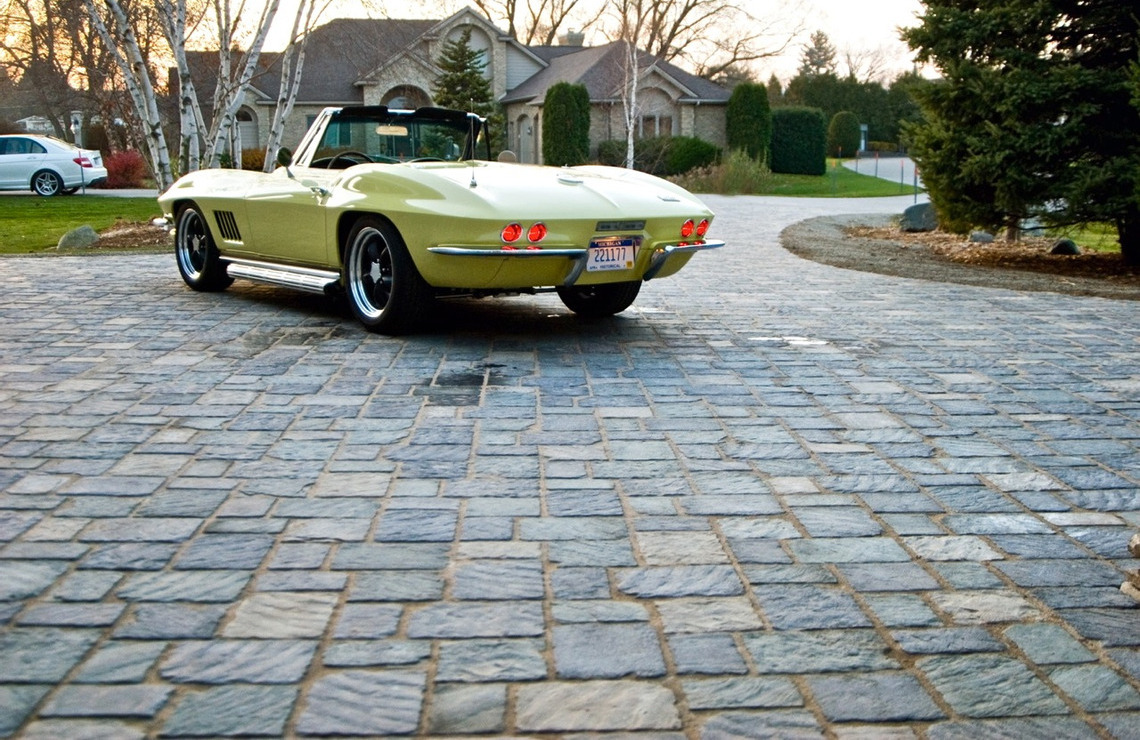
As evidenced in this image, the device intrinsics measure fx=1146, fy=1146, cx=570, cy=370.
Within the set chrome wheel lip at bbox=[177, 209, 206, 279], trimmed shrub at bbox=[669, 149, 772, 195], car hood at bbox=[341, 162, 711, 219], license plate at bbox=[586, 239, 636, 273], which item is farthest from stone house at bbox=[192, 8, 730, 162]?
license plate at bbox=[586, 239, 636, 273]

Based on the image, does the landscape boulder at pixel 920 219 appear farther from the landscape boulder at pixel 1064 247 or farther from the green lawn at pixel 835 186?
the green lawn at pixel 835 186

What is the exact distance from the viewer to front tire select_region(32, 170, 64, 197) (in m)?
28.2

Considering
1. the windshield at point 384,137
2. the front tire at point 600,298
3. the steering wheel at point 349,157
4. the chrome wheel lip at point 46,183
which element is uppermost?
the windshield at point 384,137

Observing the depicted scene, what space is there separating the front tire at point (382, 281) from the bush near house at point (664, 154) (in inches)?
1299

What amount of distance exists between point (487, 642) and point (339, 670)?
0.37 meters

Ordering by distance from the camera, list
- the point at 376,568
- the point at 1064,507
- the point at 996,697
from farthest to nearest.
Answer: the point at 1064,507 < the point at 376,568 < the point at 996,697

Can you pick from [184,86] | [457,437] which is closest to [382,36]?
[184,86]

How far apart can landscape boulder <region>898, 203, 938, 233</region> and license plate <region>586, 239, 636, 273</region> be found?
13.4 metres

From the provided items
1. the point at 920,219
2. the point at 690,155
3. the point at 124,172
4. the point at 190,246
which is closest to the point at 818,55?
the point at 690,155

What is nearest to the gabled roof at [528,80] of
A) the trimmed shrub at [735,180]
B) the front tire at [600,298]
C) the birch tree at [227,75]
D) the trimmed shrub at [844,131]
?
the trimmed shrub at [735,180]

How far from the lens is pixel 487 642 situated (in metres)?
2.83

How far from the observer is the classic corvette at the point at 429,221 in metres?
6.71

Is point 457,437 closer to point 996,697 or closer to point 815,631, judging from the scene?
point 815,631

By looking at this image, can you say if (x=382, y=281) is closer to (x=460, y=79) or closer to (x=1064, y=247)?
(x=1064, y=247)
